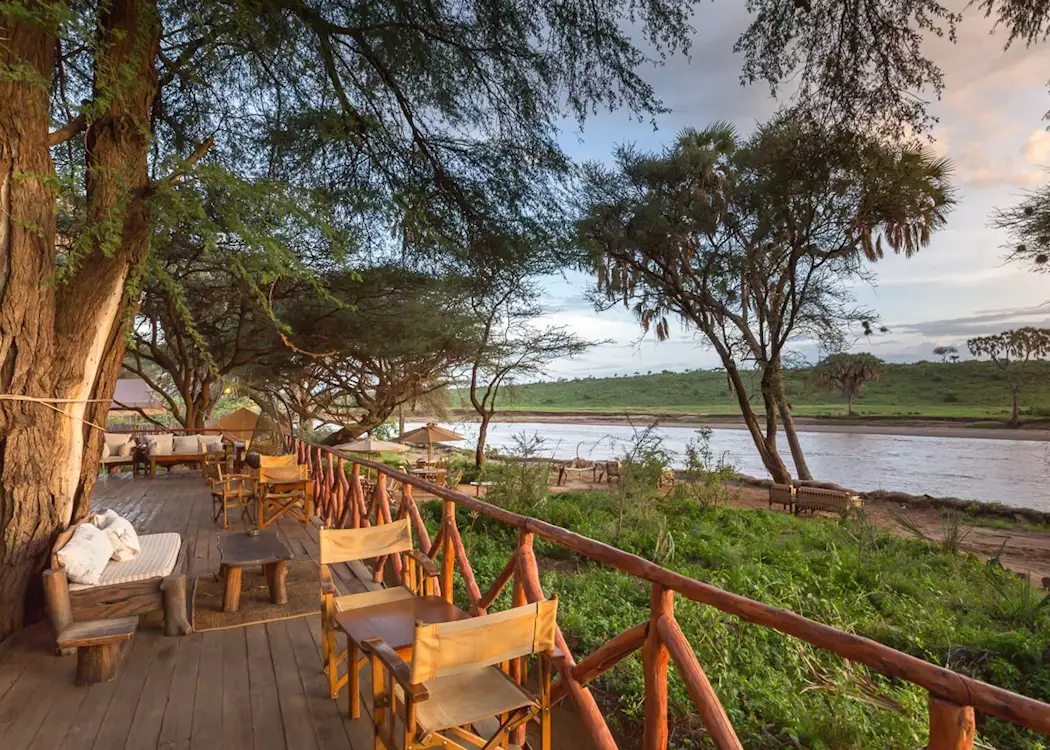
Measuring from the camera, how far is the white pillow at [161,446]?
433 inches

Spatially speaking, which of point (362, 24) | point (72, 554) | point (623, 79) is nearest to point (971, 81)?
point (623, 79)

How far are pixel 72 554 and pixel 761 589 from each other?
5.34 metres

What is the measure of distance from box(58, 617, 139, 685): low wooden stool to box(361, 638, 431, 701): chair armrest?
5.35 feet

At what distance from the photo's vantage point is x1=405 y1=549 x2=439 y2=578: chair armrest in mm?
3025

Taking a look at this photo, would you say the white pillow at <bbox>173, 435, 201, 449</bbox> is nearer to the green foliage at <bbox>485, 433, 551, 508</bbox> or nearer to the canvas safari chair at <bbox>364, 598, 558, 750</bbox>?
the green foliage at <bbox>485, 433, 551, 508</bbox>

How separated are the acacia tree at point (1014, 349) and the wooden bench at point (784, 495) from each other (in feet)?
91.3

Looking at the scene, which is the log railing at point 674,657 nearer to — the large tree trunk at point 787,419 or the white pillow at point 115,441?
the white pillow at point 115,441

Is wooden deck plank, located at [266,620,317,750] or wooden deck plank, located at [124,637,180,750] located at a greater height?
wooden deck plank, located at [124,637,180,750]

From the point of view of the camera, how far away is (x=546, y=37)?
185 inches

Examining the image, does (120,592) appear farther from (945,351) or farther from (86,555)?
(945,351)

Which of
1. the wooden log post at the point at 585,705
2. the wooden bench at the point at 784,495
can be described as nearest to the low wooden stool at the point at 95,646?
the wooden log post at the point at 585,705

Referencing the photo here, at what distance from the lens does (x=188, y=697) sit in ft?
9.15

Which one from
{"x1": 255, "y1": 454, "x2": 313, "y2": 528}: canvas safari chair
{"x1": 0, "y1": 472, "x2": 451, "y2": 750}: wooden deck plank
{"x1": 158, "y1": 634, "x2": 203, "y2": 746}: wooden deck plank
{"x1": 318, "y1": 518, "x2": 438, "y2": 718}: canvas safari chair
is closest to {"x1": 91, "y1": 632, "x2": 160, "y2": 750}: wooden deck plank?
{"x1": 0, "y1": 472, "x2": 451, "y2": 750}: wooden deck plank

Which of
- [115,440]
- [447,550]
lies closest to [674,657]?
[447,550]
